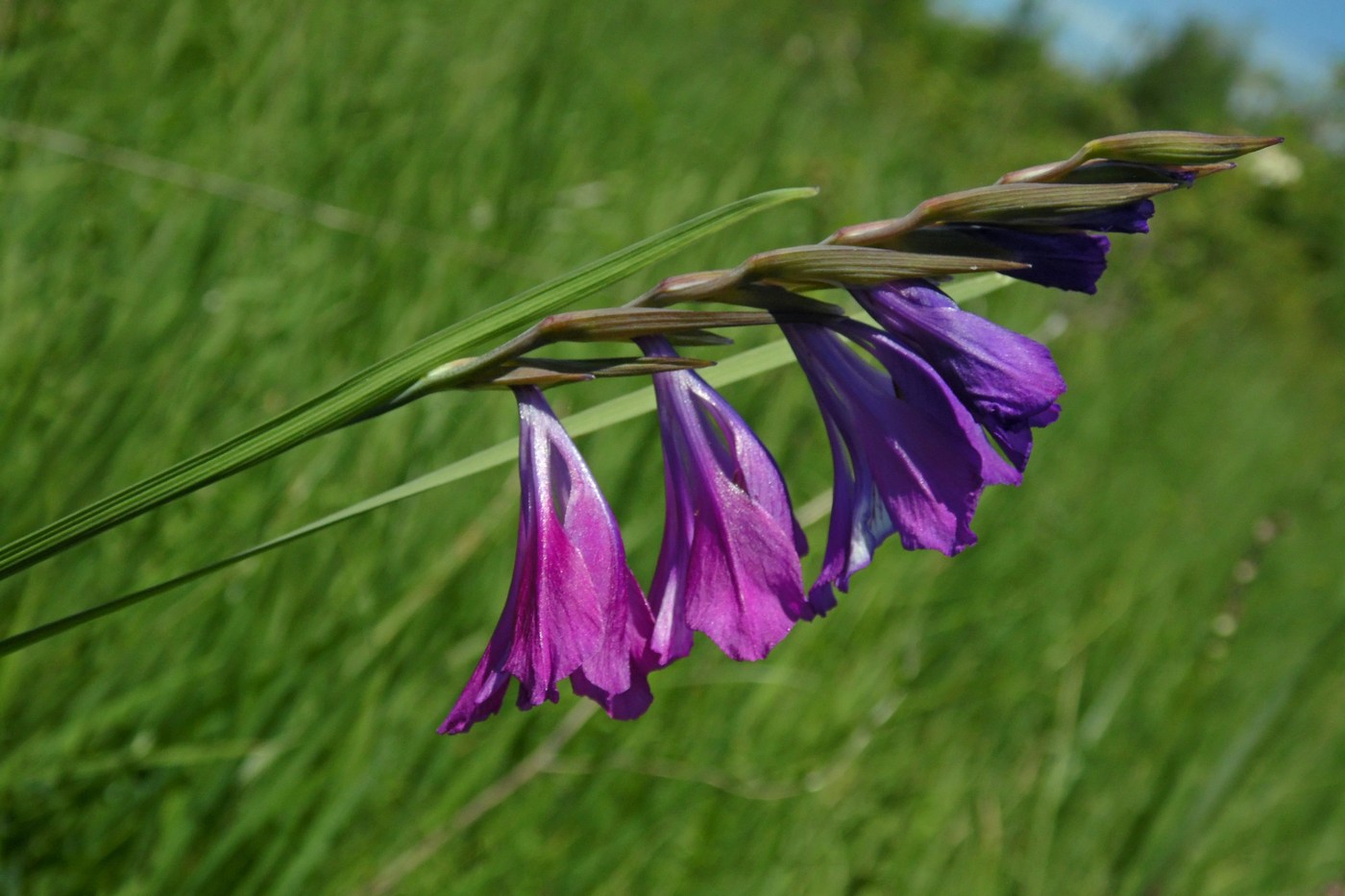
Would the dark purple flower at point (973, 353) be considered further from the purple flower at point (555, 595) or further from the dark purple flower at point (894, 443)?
the purple flower at point (555, 595)

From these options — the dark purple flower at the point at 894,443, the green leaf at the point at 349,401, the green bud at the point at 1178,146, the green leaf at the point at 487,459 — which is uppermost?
the green leaf at the point at 349,401

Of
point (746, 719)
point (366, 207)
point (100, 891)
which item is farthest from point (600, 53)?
point (100, 891)

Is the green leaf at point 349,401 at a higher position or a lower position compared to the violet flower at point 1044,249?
higher

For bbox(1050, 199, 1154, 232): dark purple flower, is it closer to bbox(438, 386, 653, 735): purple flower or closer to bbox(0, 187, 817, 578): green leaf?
bbox(0, 187, 817, 578): green leaf

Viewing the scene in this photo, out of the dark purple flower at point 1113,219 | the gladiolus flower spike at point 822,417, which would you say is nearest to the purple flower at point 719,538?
the gladiolus flower spike at point 822,417

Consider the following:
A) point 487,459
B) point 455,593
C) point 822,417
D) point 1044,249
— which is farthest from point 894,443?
point 455,593

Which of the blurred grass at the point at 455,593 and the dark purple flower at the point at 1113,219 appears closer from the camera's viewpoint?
the dark purple flower at the point at 1113,219

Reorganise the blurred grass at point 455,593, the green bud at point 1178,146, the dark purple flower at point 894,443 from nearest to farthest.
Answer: the green bud at point 1178,146 < the dark purple flower at point 894,443 < the blurred grass at point 455,593
